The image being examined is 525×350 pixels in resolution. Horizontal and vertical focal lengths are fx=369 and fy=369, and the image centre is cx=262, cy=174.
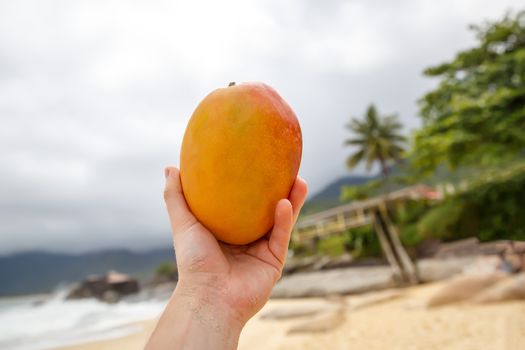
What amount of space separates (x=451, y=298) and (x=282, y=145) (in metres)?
7.91

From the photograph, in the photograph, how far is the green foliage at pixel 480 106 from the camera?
38.7ft

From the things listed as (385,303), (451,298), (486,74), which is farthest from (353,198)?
(451,298)

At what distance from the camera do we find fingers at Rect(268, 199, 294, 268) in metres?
1.35

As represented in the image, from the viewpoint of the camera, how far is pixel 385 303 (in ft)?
32.7

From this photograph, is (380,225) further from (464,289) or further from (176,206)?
(176,206)

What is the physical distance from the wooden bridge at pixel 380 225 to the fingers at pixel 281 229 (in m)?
13.8

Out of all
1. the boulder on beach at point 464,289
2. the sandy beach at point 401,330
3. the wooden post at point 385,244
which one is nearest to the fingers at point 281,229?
the sandy beach at point 401,330

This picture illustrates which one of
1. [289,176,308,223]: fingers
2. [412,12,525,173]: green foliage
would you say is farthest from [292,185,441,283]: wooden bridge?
[289,176,308,223]: fingers

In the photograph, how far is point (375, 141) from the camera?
25312 millimetres

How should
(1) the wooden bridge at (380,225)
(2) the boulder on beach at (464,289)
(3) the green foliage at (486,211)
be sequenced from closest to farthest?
(2) the boulder on beach at (464,289) → (3) the green foliage at (486,211) → (1) the wooden bridge at (380,225)

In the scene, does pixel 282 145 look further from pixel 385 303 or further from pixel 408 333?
pixel 385 303

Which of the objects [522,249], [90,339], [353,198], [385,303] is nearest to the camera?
[522,249]

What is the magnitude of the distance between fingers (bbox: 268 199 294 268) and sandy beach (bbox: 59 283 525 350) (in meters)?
4.75

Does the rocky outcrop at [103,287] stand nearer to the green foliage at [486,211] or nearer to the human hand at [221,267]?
the green foliage at [486,211]
